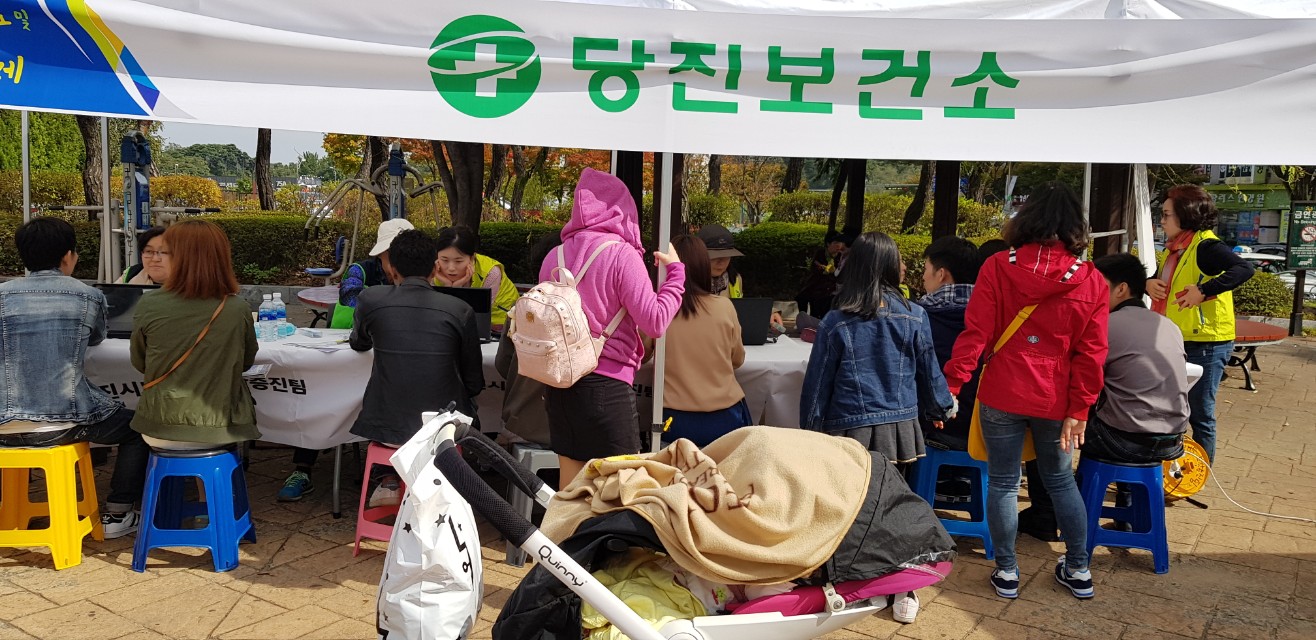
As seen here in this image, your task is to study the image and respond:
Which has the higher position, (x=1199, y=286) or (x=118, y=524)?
(x=1199, y=286)

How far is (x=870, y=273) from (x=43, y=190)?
71.5 feet

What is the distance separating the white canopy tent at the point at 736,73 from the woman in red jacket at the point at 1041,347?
14.6 inches

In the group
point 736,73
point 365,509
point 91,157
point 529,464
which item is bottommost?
point 365,509

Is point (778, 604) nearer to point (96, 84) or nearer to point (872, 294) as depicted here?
point (872, 294)

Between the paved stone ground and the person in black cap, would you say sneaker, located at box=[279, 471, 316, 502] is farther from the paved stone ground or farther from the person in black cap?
the person in black cap

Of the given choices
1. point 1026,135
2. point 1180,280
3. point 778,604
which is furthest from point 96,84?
point 1180,280

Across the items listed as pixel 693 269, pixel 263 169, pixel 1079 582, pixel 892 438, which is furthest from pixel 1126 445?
pixel 263 169

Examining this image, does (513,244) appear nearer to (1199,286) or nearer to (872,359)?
(1199,286)

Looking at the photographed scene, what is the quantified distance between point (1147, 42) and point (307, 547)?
4.01m

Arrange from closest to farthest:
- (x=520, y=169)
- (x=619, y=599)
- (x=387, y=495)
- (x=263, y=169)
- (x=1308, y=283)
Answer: (x=619, y=599)
(x=387, y=495)
(x=1308, y=283)
(x=520, y=169)
(x=263, y=169)

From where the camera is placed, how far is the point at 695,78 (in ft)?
11.1

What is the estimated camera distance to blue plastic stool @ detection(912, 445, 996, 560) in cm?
446

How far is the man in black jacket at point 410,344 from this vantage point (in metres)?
4.14

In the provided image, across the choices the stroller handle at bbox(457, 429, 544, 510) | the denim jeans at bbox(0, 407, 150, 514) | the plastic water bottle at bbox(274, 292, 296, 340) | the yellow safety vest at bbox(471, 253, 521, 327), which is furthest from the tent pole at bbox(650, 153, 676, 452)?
the denim jeans at bbox(0, 407, 150, 514)
